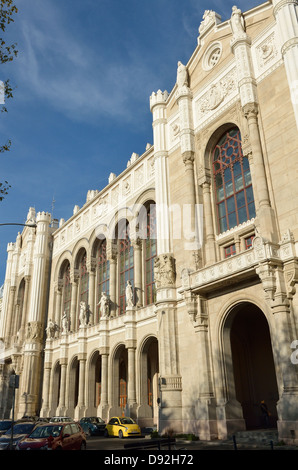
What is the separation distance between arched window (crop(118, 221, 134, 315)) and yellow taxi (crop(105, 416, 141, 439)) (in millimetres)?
10178

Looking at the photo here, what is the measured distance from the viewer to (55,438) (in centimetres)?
1552

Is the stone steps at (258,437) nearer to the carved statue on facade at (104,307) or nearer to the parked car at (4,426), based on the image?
the parked car at (4,426)

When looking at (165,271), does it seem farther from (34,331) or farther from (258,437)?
(34,331)

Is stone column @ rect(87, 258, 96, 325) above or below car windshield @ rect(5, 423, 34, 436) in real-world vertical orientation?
above

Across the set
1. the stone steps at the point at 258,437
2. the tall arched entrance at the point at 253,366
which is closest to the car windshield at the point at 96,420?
the tall arched entrance at the point at 253,366

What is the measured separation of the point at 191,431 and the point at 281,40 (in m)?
21.2

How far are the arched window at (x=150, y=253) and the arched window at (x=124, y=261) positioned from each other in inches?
89.0

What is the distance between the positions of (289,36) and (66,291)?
110 ft

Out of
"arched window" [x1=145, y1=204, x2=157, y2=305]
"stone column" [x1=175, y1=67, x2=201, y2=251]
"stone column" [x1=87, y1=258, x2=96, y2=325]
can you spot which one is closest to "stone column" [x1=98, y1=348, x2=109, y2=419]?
"stone column" [x1=87, y1=258, x2=96, y2=325]

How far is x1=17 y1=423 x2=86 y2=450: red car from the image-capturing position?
1502 cm

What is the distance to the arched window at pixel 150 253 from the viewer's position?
105 ft

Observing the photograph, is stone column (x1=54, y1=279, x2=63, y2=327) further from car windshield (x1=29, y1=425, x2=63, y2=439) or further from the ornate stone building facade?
car windshield (x1=29, y1=425, x2=63, y2=439)

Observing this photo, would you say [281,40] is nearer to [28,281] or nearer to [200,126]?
[200,126]
